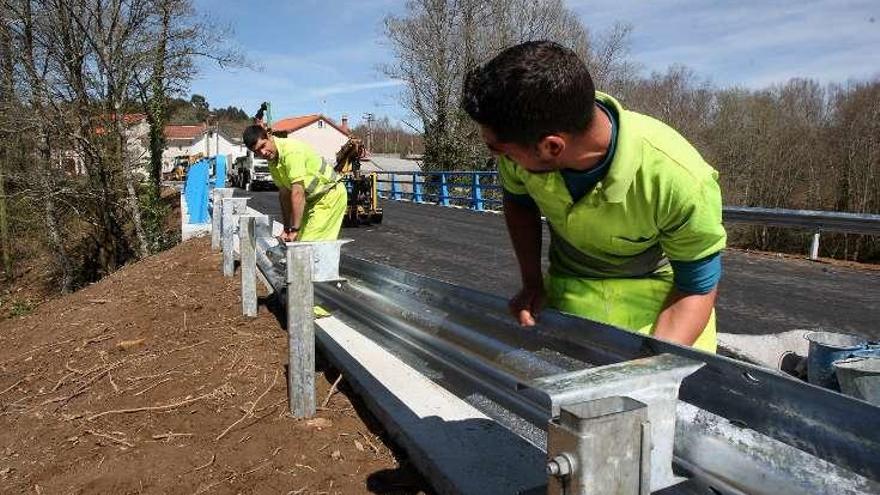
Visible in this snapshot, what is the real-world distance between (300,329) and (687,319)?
222cm

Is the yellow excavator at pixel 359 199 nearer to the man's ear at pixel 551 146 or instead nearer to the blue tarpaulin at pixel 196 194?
the blue tarpaulin at pixel 196 194

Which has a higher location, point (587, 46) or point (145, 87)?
point (587, 46)

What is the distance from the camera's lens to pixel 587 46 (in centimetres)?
3825

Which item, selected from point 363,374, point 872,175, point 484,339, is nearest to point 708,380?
point 484,339

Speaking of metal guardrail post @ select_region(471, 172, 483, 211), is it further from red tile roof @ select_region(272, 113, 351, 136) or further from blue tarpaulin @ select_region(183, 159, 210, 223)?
red tile roof @ select_region(272, 113, 351, 136)

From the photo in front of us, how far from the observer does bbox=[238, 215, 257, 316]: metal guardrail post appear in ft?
19.7

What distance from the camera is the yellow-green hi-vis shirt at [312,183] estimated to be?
655 cm

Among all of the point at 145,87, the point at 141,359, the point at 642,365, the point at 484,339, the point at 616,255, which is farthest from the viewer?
the point at 145,87

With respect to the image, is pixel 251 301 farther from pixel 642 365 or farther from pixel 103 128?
pixel 103 128

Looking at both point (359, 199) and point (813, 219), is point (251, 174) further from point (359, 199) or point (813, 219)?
point (813, 219)

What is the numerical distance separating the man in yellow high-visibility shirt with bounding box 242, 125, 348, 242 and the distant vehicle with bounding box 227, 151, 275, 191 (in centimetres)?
3520

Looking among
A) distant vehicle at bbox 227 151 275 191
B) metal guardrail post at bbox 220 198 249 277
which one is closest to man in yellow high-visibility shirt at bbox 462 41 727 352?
metal guardrail post at bbox 220 198 249 277

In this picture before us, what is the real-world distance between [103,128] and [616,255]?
73.7 feet

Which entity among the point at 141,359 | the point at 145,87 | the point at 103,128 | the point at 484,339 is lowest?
the point at 141,359
